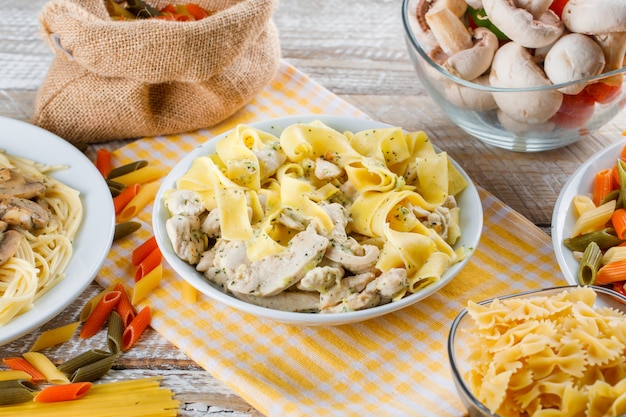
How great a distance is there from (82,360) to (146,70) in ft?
4.33

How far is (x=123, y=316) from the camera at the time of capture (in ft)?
9.27

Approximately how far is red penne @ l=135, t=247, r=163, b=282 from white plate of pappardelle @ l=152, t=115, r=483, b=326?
17 cm

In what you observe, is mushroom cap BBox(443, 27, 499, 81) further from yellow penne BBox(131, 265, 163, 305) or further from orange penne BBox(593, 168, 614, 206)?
yellow penne BBox(131, 265, 163, 305)

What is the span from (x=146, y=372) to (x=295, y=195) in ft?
2.60

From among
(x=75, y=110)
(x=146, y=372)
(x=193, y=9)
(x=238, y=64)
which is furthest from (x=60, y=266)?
(x=193, y=9)

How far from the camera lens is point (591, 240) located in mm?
2814

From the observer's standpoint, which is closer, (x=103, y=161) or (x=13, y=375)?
(x=13, y=375)

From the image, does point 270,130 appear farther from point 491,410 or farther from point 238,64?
point 491,410

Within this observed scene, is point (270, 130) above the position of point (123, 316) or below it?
above

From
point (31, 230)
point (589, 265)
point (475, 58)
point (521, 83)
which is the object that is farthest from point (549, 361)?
point (31, 230)

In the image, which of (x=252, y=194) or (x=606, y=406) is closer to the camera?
(x=606, y=406)

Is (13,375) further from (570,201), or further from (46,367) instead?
(570,201)

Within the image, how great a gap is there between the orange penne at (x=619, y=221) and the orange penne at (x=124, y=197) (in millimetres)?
1858

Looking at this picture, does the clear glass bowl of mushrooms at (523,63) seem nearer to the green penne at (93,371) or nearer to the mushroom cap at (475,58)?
the mushroom cap at (475,58)
